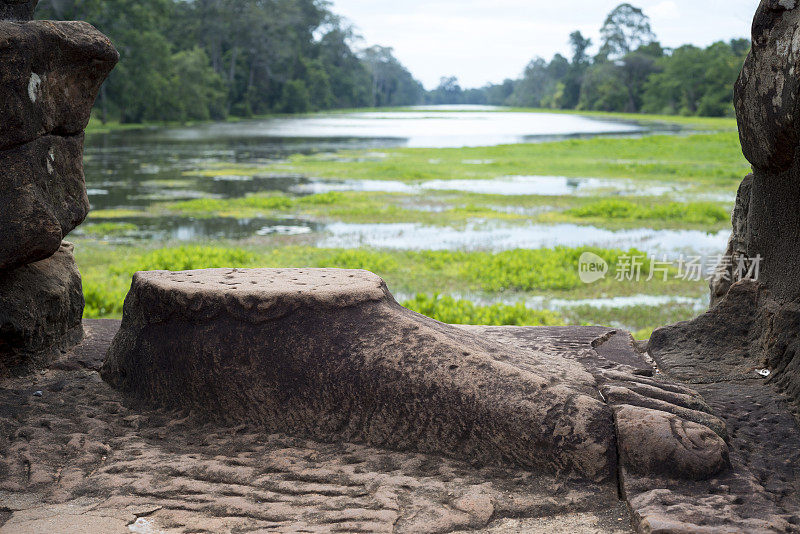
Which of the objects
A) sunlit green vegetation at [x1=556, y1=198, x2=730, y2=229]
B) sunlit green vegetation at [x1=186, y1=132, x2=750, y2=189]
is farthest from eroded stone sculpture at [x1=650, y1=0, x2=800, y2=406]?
sunlit green vegetation at [x1=186, y1=132, x2=750, y2=189]

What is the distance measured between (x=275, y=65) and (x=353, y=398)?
63.2m

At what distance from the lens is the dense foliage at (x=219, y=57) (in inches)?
1499

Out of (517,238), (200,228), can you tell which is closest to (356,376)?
(517,238)

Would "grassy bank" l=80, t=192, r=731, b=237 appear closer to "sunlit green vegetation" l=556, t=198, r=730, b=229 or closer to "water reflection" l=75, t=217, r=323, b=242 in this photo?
"sunlit green vegetation" l=556, t=198, r=730, b=229

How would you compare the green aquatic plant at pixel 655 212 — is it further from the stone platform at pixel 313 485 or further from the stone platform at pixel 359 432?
the stone platform at pixel 313 485

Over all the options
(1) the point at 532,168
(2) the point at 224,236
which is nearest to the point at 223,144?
(1) the point at 532,168

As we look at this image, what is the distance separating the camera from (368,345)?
2801 millimetres

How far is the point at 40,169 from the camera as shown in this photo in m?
3.26

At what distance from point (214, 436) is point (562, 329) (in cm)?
183

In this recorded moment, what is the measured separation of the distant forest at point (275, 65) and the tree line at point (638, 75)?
0.10 m

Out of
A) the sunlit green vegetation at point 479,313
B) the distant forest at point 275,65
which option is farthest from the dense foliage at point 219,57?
the sunlit green vegetation at point 479,313

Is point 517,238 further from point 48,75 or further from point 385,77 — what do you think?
point 385,77

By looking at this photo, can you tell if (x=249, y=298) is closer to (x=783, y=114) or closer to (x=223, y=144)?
(x=783, y=114)

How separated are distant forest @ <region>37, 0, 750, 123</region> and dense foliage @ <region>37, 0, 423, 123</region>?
77 millimetres
